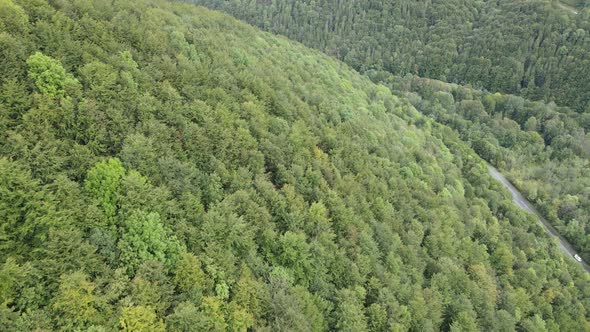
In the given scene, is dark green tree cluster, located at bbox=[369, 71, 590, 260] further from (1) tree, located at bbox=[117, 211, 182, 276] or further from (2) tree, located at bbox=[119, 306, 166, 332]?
(2) tree, located at bbox=[119, 306, 166, 332]

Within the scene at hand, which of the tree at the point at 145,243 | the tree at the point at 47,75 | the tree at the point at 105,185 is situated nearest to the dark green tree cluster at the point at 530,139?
the tree at the point at 145,243

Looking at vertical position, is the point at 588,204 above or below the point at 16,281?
below

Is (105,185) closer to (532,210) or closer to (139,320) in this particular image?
(139,320)

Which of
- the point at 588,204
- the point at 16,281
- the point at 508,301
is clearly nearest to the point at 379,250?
the point at 508,301

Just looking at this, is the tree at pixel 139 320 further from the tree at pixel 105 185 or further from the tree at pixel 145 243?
the tree at pixel 105 185

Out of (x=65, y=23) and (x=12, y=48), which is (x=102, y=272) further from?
(x=65, y=23)

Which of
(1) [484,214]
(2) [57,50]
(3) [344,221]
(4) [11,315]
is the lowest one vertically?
(1) [484,214]

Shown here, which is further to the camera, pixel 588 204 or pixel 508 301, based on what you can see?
pixel 588 204
